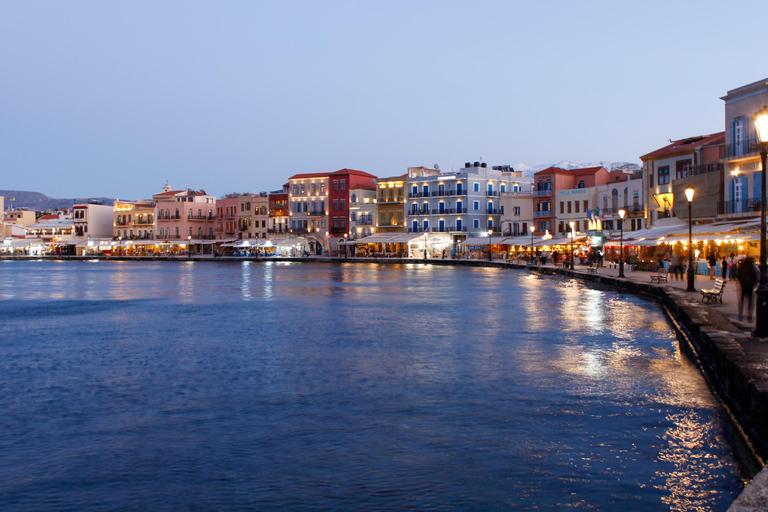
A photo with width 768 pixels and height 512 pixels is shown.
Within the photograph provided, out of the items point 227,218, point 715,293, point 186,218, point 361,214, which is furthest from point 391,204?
point 715,293

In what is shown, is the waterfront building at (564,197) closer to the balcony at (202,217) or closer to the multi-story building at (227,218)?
the multi-story building at (227,218)

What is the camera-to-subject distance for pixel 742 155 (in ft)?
117

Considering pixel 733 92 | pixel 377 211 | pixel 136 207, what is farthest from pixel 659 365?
pixel 136 207

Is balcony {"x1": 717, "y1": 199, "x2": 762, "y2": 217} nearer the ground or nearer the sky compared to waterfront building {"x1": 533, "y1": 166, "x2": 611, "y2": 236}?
nearer the ground

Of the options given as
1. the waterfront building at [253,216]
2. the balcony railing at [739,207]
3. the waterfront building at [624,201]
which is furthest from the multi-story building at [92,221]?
the balcony railing at [739,207]

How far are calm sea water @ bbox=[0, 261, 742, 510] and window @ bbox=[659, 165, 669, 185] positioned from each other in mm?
32594

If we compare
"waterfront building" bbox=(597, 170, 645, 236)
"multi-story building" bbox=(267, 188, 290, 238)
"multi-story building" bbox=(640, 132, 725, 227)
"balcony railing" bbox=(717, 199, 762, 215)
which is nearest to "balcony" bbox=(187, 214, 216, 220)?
"multi-story building" bbox=(267, 188, 290, 238)

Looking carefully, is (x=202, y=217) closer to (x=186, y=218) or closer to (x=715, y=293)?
(x=186, y=218)

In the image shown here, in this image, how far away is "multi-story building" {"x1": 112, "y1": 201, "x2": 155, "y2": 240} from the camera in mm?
115125

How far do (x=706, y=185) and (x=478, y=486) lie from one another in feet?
123

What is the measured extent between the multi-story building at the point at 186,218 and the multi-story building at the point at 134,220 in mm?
2594

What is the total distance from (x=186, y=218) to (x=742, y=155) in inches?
3517

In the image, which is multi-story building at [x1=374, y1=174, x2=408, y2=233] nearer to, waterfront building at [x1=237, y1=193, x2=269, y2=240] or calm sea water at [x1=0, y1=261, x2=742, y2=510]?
waterfront building at [x1=237, y1=193, x2=269, y2=240]

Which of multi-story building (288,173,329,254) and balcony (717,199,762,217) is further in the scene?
multi-story building (288,173,329,254)
